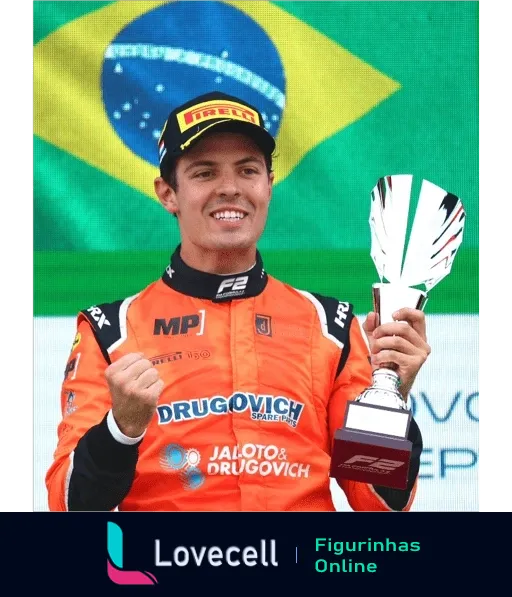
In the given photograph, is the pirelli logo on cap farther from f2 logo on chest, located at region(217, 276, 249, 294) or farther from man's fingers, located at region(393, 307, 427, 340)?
man's fingers, located at region(393, 307, 427, 340)

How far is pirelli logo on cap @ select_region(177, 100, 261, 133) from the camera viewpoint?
7.75ft

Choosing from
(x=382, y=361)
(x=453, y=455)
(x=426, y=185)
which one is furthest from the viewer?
(x=453, y=455)

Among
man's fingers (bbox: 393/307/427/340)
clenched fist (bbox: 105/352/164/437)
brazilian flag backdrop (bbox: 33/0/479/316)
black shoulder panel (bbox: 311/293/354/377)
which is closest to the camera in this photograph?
clenched fist (bbox: 105/352/164/437)

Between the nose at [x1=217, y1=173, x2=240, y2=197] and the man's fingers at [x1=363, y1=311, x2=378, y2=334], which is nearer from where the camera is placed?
the man's fingers at [x1=363, y1=311, x2=378, y2=334]

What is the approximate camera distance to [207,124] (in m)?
2.34

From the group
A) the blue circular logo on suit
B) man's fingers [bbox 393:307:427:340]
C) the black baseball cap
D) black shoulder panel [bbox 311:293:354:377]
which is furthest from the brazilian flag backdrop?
man's fingers [bbox 393:307:427:340]

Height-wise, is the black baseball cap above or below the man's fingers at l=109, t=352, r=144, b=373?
above

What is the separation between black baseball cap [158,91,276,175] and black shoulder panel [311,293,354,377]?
369 millimetres

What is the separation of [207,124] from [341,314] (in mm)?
523

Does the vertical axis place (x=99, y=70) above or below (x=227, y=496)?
above

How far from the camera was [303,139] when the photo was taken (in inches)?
112

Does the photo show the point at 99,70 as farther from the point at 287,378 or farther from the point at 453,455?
the point at 453,455

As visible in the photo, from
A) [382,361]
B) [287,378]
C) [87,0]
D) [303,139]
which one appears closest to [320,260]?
[303,139]

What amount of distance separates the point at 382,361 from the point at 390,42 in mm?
1093
